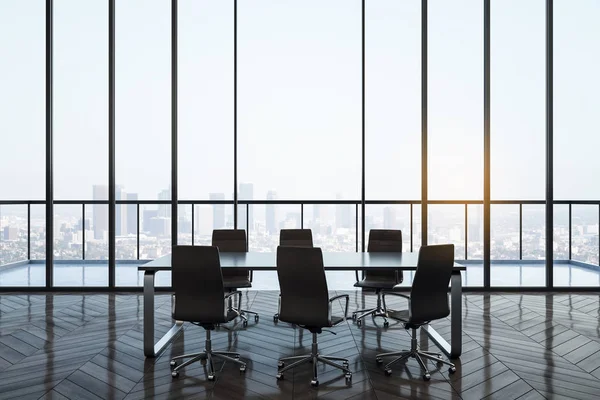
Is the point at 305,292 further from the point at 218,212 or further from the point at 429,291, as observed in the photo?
the point at 218,212

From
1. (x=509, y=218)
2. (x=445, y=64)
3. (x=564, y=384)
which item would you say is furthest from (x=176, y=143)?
(x=564, y=384)

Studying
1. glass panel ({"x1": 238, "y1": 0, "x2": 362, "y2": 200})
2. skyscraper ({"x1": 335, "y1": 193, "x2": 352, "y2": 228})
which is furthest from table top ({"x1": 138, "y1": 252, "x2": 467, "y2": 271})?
glass panel ({"x1": 238, "y1": 0, "x2": 362, "y2": 200})

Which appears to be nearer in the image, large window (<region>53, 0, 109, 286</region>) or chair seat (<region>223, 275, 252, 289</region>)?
chair seat (<region>223, 275, 252, 289</region>)

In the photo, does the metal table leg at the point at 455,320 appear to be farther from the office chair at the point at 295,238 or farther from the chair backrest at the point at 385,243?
the office chair at the point at 295,238

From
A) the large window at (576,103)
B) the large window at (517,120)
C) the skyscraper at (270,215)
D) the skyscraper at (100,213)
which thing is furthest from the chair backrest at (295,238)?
the large window at (576,103)

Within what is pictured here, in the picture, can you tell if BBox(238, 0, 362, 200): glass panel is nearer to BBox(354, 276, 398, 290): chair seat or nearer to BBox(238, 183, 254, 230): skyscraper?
BBox(238, 183, 254, 230): skyscraper

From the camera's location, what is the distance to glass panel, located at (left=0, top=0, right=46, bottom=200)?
596 centimetres

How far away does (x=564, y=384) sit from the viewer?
10.2 feet

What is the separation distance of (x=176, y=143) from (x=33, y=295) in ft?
8.47

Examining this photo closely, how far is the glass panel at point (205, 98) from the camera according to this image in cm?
607

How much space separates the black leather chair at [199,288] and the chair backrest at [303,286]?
17.3 inches

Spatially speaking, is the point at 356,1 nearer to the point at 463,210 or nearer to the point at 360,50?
the point at 360,50

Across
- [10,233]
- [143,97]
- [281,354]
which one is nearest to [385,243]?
[281,354]

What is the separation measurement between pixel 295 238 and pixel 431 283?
1.86m
